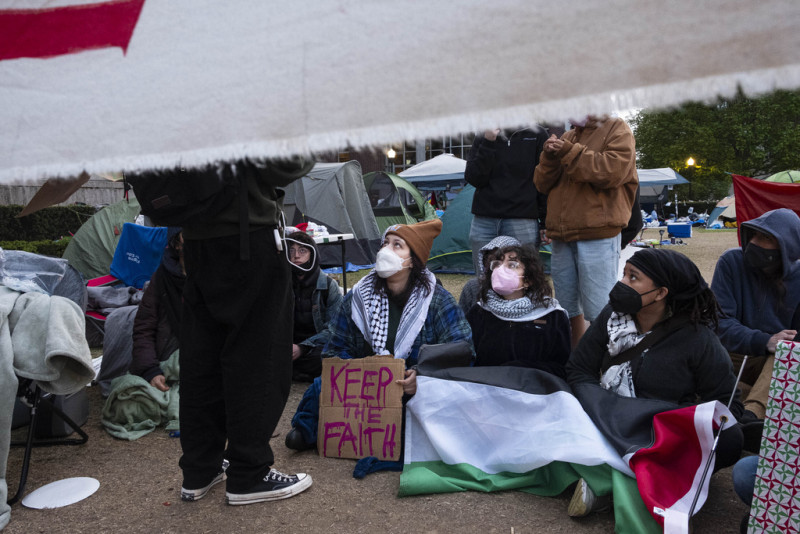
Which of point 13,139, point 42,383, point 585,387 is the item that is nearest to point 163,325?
point 42,383

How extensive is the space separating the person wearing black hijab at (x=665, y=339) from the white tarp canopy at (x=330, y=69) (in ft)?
7.42

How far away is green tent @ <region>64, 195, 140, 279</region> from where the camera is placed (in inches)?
290

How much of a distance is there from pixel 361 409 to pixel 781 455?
1.71 m

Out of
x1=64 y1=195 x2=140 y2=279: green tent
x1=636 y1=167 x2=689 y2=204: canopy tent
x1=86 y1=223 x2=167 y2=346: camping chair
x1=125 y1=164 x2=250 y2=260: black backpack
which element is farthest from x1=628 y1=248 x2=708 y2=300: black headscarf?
x1=636 y1=167 x2=689 y2=204: canopy tent

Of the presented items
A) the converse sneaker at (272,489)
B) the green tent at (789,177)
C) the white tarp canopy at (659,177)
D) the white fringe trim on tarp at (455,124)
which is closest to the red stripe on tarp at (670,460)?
the converse sneaker at (272,489)

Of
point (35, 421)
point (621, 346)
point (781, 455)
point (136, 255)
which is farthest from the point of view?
point (136, 255)

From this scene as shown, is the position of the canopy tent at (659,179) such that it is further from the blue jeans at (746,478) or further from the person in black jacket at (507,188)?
the blue jeans at (746,478)

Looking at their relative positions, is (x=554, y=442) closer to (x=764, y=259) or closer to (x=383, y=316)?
(x=383, y=316)

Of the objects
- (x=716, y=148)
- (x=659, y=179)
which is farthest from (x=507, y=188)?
(x=659, y=179)

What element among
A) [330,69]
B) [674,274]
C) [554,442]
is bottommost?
[554,442]

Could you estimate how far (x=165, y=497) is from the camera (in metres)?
2.53

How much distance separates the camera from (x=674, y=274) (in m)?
2.52

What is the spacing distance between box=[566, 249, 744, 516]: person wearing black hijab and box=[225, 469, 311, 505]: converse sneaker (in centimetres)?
134

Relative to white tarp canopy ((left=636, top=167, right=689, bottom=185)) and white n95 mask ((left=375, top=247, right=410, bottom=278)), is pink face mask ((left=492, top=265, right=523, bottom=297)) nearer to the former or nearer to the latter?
white n95 mask ((left=375, top=247, right=410, bottom=278))
